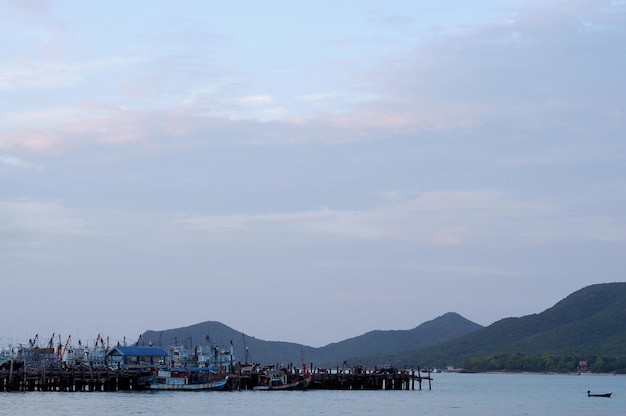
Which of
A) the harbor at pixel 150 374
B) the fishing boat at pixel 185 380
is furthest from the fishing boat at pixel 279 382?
the fishing boat at pixel 185 380

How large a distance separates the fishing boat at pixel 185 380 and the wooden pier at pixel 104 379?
1252 mm

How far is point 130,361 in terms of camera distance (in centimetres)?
14288

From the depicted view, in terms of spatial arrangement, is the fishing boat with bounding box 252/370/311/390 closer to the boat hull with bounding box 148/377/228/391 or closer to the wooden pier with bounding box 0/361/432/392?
the wooden pier with bounding box 0/361/432/392

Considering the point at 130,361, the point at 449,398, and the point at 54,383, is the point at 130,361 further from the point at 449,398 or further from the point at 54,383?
the point at 449,398

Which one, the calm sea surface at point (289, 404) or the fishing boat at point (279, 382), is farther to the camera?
the fishing boat at point (279, 382)

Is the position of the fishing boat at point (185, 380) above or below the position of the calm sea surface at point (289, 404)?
above

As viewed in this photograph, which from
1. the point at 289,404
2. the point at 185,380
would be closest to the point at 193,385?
the point at 185,380

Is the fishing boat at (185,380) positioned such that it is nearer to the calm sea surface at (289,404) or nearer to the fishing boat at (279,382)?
the calm sea surface at (289,404)

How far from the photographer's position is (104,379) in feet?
402

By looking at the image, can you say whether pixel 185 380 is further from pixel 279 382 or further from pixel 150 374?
pixel 279 382

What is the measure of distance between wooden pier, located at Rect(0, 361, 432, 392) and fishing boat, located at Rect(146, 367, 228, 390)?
1.25 meters

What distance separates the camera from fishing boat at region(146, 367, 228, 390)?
126188 mm

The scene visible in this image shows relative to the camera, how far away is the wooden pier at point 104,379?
11688cm

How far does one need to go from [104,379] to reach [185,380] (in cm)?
1108
